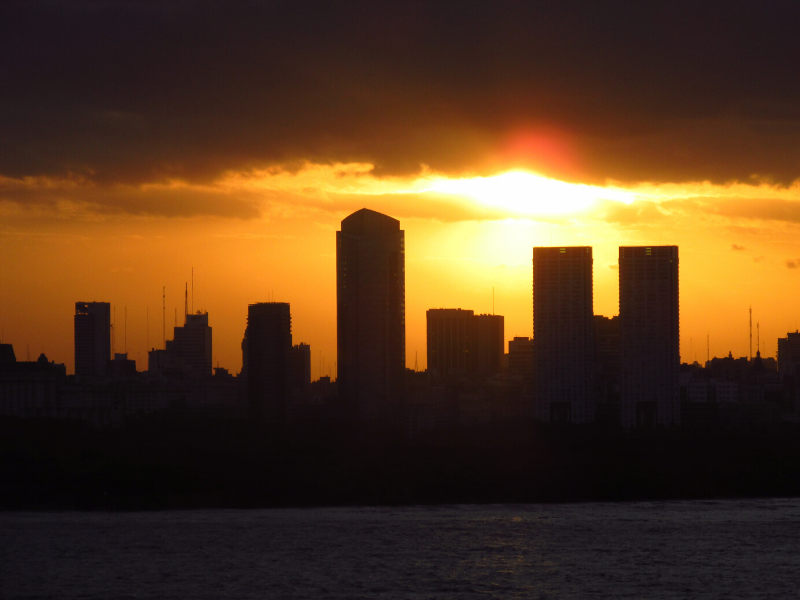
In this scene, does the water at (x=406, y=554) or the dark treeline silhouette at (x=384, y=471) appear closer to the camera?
the water at (x=406, y=554)

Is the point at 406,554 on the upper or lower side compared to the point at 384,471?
lower

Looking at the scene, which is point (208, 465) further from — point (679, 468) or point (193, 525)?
point (679, 468)

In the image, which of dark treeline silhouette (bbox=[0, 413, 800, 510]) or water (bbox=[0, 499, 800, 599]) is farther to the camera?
dark treeline silhouette (bbox=[0, 413, 800, 510])

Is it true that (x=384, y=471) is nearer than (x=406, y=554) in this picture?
No
